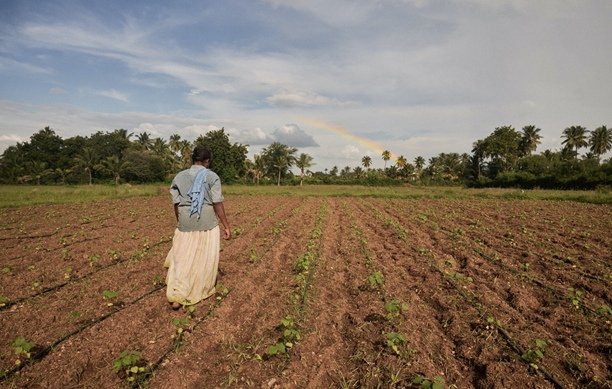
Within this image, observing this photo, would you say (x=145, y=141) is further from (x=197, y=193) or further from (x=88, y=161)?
(x=197, y=193)

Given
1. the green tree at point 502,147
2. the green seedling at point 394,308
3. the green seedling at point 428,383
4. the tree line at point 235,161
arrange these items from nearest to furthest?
the green seedling at point 428,383 < the green seedling at point 394,308 < the tree line at point 235,161 < the green tree at point 502,147

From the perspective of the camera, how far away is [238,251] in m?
9.21

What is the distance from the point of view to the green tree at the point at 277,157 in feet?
230

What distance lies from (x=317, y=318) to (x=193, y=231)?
2188mm

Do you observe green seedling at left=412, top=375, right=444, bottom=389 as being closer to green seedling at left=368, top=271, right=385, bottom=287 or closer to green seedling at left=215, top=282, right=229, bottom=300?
green seedling at left=368, top=271, right=385, bottom=287

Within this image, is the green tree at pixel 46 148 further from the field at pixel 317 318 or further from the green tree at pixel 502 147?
the green tree at pixel 502 147

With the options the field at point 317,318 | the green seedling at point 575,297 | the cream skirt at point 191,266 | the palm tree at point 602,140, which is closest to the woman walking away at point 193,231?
the cream skirt at point 191,266

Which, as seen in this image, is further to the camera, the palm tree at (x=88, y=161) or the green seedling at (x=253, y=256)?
the palm tree at (x=88, y=161)

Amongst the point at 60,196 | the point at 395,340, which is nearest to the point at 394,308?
the point at 395,340

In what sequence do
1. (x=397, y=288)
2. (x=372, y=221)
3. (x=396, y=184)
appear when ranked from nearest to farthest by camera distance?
1. (x=397, y=288)
2. (x=372, y=221)
3. (x=396, y=184)

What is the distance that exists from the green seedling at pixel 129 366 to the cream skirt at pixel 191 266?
149 cm

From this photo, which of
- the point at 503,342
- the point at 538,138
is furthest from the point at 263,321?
the point at 538,138

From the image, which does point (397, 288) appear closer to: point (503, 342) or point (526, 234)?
point (503, 342)

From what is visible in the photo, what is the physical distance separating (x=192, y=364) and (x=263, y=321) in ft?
4.08
